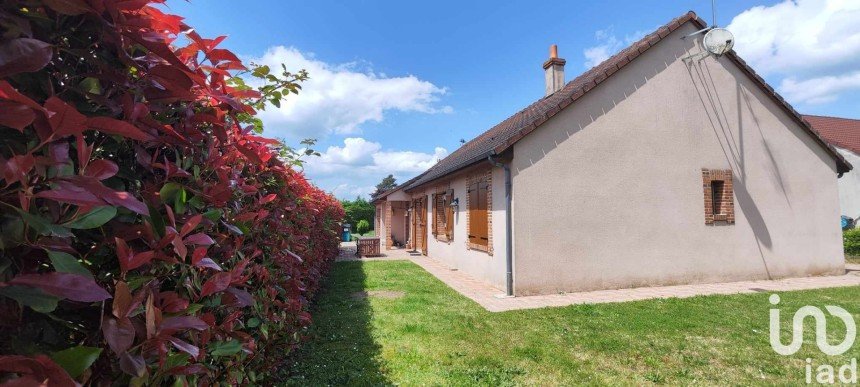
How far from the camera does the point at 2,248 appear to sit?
81 centimetres

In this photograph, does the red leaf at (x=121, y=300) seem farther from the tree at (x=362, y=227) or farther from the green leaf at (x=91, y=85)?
the tree at (x=362, y=227)

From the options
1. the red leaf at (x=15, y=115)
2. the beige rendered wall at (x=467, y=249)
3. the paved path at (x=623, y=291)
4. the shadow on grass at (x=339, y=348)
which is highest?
the red leaf at (x=15, y=115)

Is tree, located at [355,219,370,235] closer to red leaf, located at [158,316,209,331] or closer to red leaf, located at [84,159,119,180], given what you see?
red leaf, located at [158,316,209,331]

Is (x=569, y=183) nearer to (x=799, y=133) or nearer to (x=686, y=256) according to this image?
(x=686, y=256)

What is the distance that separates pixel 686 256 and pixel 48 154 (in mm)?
11317

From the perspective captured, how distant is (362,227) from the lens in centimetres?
3775

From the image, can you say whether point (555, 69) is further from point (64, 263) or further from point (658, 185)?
point (64, 263)

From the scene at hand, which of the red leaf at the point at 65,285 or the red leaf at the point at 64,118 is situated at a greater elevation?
the red leaf at the point at 64,118

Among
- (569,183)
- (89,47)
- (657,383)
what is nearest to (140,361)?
(89,47)

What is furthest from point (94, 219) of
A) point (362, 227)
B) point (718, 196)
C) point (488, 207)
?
point (362, 227)

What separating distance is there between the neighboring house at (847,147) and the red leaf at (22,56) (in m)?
25.6

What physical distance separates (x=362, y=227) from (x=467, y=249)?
27.3 meters

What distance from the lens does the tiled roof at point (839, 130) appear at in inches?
864

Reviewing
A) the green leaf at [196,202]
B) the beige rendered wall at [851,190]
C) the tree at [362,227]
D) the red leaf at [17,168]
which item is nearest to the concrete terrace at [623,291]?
the green leaf at [196,202]
